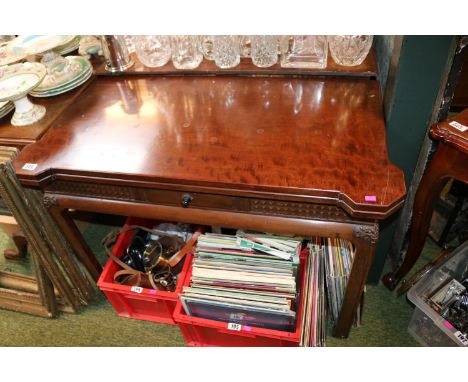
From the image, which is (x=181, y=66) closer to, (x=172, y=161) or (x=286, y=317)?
(x=172, y=161)

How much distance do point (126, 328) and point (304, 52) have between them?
4.00 feet

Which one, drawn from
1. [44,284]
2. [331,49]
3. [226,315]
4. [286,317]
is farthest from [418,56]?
[44,284]

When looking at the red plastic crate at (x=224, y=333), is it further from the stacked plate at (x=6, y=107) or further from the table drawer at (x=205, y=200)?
the stacked plate at (x=6, y=107)

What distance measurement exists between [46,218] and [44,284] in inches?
12.6

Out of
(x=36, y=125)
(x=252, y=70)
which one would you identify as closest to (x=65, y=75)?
(x=36, y=125)

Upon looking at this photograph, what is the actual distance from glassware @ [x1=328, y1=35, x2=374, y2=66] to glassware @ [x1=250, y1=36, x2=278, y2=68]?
0.18 metres

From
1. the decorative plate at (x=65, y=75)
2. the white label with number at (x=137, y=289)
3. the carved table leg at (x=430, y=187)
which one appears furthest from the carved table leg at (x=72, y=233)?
the carved table leg at (x=430, y=187)

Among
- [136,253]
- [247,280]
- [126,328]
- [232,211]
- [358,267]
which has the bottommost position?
[126,328]

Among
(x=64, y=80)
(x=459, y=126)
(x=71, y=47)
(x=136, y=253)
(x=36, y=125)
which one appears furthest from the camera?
(x=71, y=47)

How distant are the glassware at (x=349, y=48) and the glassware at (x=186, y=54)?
1.48ft

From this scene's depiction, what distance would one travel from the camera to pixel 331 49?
122cm

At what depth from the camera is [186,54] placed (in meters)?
1.32

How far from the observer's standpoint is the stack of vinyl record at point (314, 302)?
4.03 ft

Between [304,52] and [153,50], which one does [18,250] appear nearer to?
[153,50]
